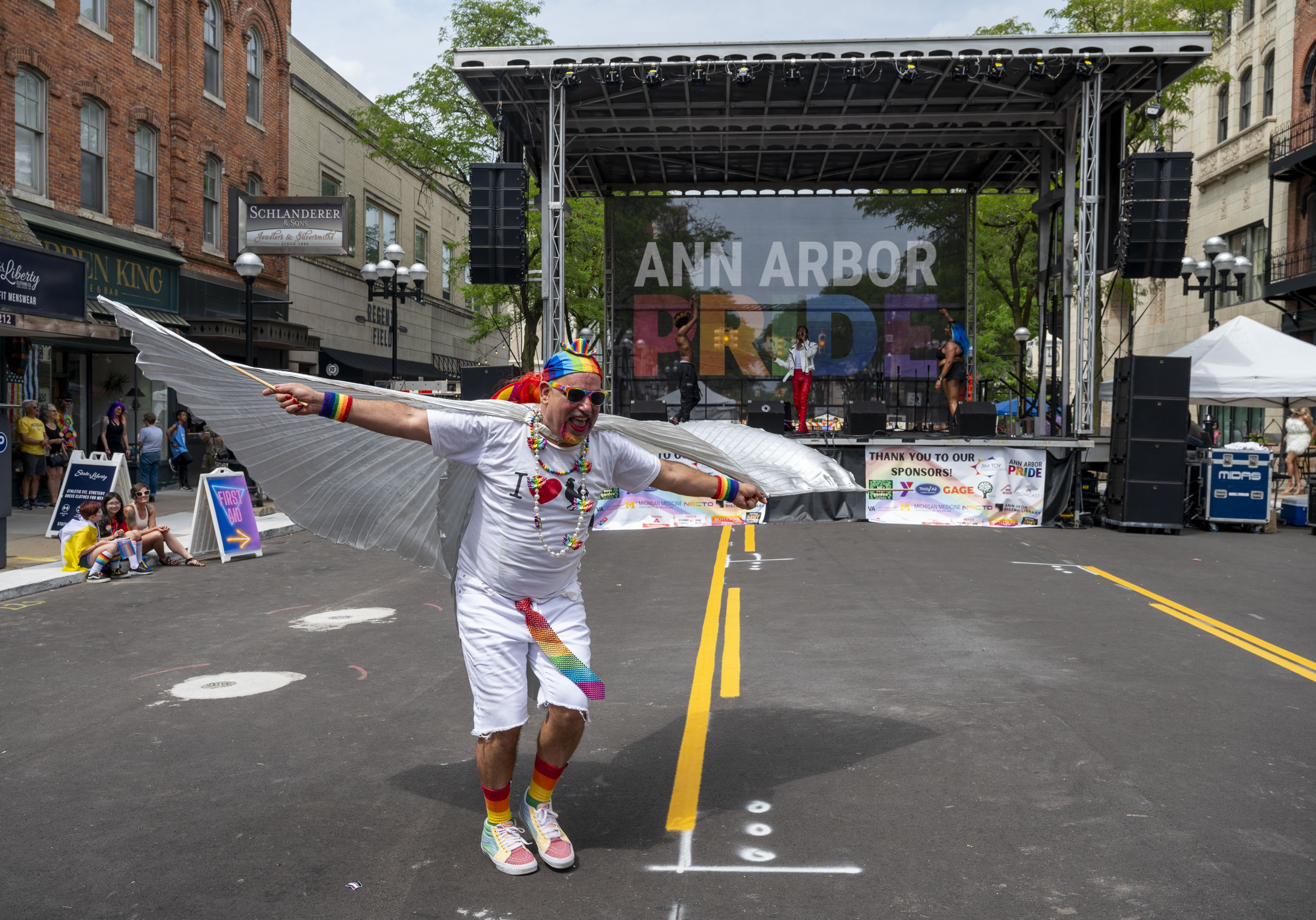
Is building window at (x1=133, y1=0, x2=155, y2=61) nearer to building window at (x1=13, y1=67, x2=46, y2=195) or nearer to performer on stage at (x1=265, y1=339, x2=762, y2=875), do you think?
building window at (x1=13, y1=67, x2=46, y2=195)

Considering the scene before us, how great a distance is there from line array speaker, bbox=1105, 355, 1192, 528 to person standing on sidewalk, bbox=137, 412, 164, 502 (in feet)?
55.1

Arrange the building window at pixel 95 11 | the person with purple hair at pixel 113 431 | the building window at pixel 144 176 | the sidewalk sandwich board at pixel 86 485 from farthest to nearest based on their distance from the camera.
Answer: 1. the building window at pixel 144 176
2. the building window at pixel 95 11
3. the person with purple hair at pixel 113 431
4. the sidewalk sandwich board at pixel 86 485

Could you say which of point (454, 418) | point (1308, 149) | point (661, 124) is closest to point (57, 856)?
point (454, 418)

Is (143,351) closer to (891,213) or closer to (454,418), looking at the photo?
(454,418)

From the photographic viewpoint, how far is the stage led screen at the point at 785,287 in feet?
84.1

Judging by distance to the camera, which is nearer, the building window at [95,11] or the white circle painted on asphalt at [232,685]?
the white circle painted on asphalt at [232,685]

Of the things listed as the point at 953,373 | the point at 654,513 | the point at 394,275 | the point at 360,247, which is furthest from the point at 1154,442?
the point at 360,247

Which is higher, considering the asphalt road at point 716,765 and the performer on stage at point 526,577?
the performer on stage at point 526,577

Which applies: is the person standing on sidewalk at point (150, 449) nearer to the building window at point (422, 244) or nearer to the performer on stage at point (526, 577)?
the performer on stage at point (526, 577)

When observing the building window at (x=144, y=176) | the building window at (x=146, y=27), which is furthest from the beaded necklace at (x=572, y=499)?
the building window at (x=146, y=27)

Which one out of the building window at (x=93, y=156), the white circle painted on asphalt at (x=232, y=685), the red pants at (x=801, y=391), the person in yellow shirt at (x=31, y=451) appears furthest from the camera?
the red pants at (x=801, y=391)

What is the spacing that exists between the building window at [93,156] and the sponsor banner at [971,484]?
52.1ft

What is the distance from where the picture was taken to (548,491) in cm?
427

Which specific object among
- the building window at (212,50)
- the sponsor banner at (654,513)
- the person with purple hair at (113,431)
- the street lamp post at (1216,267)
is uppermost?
the building window at (212,50)
